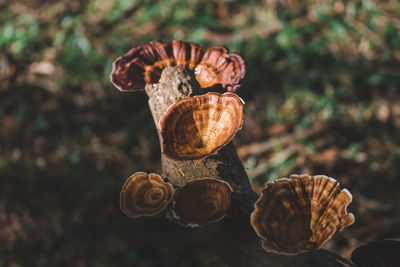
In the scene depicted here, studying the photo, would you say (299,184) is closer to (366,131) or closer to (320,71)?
(366,131)

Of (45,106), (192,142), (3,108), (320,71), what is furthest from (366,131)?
(3,108)

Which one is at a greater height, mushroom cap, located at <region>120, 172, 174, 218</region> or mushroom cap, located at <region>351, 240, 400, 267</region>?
mushroom cap, located at <region>120, 172, 174, 218</region>

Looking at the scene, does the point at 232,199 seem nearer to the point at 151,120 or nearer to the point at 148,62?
the point at 148,62

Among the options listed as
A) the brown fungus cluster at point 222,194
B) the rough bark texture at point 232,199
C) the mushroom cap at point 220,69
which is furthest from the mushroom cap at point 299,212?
the mushroom cap at point 220,69

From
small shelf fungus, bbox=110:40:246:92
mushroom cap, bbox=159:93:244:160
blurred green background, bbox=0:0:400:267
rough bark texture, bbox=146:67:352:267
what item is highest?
small shelf fungus, bbox=110:40:246:92

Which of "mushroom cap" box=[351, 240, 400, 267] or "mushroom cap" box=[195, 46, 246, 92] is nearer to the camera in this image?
"mushroom cap" box=[351, 240, 400, 267]

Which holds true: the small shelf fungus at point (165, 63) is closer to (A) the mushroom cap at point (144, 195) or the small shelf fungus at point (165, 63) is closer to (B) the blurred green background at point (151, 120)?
(A) the mushroom cap at point (144, 195)

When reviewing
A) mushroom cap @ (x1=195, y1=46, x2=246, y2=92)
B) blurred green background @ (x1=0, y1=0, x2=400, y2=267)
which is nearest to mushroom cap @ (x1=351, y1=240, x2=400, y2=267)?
mushroom cap @ (x1=195, y1=46, x2=246, y2=92)

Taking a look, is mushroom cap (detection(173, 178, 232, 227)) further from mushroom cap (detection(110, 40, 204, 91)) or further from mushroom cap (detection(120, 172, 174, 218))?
mushroom cap (detection(110, 40, 204, 91))
